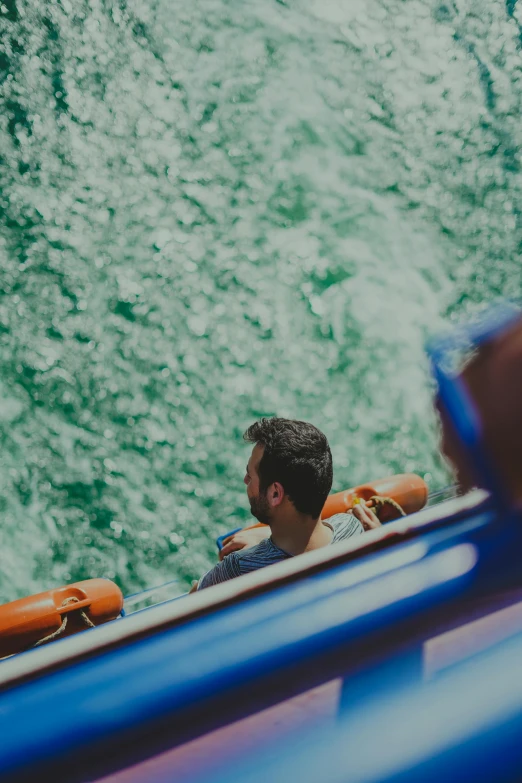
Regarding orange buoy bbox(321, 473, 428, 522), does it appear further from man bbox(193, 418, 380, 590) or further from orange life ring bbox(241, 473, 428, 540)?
man bbox(193, 418, 380, 590)

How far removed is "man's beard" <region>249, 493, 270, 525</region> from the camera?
5.24ft

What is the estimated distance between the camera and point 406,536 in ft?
2.49

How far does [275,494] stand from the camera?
1.60m

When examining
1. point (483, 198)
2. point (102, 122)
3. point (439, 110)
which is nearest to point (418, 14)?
point (439, 110)

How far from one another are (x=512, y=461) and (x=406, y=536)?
0.18m

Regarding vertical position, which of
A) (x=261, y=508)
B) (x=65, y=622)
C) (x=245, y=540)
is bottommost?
(x=65, y=622)

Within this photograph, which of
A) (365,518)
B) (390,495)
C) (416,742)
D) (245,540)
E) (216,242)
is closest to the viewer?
(416,742)

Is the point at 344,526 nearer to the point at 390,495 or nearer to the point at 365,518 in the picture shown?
the point at 365,518

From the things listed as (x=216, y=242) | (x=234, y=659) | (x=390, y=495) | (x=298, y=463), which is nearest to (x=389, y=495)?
(x=390, y=495)

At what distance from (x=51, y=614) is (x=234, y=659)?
157 cm

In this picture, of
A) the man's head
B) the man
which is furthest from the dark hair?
the man's head

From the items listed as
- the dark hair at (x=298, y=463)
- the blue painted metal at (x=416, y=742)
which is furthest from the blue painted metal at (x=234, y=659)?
the dark hair at (x=298, y=463)

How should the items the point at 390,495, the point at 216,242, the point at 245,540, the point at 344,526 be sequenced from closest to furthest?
the point at 344,526 < the point at 245,540 < the point at 390,495 < the point at 216,242

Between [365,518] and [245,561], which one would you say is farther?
[365,518]
